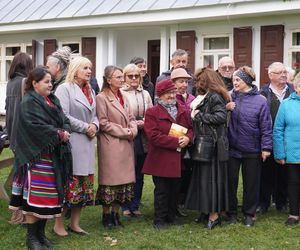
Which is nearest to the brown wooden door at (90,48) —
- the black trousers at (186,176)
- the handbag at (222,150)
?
the black trousers at (186,176)

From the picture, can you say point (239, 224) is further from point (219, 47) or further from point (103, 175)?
point (219, 47)

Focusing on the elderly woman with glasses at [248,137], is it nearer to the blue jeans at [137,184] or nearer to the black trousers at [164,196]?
the black trousers at [164,196]

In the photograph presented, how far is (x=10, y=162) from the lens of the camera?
7105mm

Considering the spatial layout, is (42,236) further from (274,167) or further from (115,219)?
(274,167)

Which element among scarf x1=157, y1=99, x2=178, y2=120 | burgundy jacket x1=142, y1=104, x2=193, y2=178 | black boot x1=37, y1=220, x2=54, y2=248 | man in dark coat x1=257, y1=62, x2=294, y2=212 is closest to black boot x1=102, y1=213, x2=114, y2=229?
burgundy jacket x1=142, y1=104, x2=193, y2=178

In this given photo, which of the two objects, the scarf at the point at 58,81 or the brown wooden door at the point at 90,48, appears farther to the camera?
the brown wooden door at the point at 90,48

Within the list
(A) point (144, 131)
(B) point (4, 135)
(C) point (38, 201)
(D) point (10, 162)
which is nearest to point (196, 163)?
(A) point (144, 131)

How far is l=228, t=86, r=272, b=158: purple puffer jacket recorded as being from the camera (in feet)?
17.6

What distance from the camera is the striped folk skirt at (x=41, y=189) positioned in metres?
4.54

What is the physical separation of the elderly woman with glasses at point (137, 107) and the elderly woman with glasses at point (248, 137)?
1.07 meters

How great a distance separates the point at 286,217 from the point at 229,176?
3.33 ft

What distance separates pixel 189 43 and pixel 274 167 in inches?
260

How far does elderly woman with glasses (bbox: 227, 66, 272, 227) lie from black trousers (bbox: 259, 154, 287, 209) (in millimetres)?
617

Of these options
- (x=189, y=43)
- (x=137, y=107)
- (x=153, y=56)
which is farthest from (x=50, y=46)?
(x=137, y=107)
